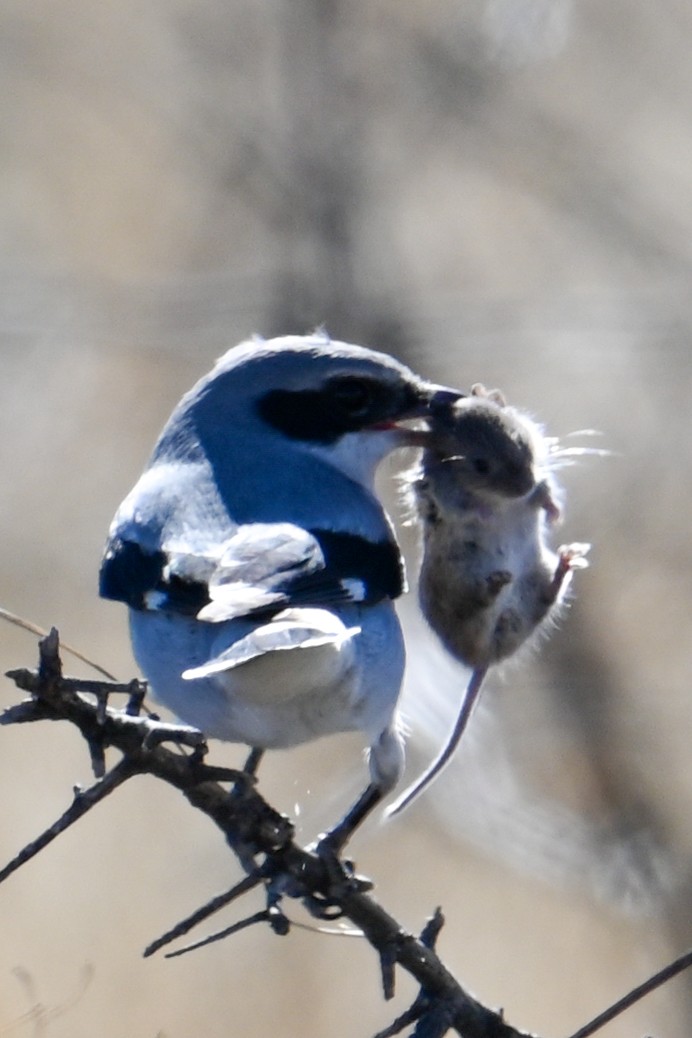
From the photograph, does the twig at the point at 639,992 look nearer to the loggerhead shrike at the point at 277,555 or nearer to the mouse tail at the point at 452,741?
the loggerhead shrike at the point at 277,555

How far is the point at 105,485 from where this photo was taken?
6328mm

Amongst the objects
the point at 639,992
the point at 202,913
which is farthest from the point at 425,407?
the point at 639,992

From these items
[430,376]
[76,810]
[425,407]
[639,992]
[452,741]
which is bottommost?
[639,992]

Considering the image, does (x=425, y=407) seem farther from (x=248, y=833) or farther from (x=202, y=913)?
(x=202, y=913)

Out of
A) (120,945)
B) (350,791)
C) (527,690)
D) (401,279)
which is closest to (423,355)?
(401,279)

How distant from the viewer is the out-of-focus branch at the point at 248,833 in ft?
5.68

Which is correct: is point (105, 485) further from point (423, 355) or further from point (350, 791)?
point (350, 791)

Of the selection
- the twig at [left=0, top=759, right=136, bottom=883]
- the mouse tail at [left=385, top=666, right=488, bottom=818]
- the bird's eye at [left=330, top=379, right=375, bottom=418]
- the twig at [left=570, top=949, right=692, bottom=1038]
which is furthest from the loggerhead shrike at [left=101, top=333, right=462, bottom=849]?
the twig at [left=570, top=949, right=692, bottom=1038]

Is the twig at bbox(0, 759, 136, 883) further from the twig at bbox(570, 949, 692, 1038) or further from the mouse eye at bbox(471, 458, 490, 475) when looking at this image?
the mouse eye at bbox(471, 458, 490, 475)

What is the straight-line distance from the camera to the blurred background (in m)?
4.93

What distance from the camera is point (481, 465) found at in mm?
3113

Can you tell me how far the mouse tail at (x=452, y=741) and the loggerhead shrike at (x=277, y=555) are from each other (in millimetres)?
285

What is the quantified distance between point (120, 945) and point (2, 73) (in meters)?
4.22

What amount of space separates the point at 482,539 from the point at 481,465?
0.16 metres
